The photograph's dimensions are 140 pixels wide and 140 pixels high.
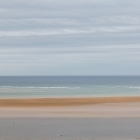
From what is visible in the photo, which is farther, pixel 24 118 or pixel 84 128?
pixel 24 118

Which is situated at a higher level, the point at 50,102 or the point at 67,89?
the point at 50,102

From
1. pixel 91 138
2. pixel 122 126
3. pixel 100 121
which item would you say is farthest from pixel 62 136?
pixel 100 121

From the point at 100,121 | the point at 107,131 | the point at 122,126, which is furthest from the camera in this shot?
the point at 100,121

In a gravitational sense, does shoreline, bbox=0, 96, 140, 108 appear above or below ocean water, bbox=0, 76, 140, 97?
above

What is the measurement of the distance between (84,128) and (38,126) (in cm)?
181

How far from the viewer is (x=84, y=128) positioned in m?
14.6

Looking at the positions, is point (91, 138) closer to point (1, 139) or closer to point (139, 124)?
point (1, 139)

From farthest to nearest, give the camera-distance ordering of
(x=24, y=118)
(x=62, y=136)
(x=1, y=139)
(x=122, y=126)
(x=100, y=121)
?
(x=24, y=118) → (x=100, y=121) → (x=122, y=126) → (x=62, y=136) → (x=1, y=139)

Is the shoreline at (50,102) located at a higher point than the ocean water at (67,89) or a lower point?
higher

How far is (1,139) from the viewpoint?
12.1 m

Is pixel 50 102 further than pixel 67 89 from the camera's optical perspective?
No

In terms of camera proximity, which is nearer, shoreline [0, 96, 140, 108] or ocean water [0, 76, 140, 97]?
shoreline [0, 96, 140, 108]

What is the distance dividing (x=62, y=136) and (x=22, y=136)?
126cm

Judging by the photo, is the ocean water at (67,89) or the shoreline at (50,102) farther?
the ocean water at (67,89)
